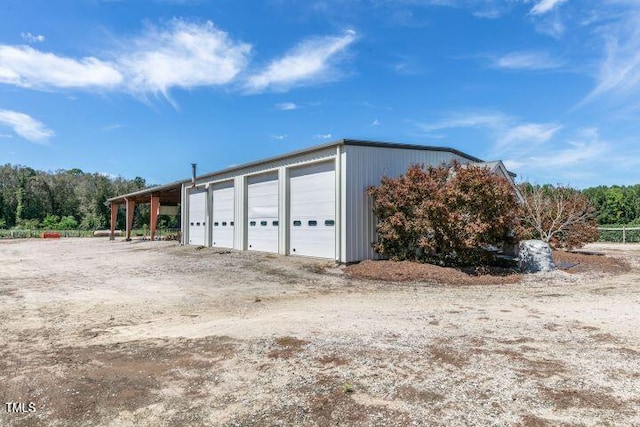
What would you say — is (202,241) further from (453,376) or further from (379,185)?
(453,376)

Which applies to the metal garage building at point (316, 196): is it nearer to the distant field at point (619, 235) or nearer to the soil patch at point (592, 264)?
the soil patch at point (592, 264)

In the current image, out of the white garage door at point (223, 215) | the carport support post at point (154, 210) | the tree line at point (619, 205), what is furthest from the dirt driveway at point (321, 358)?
the tree line at point (619, 205)

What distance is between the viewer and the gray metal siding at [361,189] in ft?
47.4

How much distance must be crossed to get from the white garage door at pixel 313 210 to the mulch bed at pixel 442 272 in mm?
2058

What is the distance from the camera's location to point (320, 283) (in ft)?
37.3

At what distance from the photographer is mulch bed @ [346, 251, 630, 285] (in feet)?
37.2

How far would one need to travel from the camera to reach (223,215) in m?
22.7

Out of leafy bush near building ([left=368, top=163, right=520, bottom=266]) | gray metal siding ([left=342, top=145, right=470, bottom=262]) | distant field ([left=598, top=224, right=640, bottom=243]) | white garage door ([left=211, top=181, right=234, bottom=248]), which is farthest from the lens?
distant field ([left=598, top=224, right=640, bottom=243])

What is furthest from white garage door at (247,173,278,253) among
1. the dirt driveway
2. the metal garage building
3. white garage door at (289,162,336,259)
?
the dirt driveway

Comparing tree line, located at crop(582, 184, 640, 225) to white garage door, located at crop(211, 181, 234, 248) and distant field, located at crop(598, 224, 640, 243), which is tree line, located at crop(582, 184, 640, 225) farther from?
white garage door, located at crop(211, 181, 234, 248)

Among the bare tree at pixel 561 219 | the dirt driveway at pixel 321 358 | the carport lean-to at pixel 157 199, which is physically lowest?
the dirt driveway at pixel 321 358

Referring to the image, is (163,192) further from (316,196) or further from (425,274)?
(425,274)

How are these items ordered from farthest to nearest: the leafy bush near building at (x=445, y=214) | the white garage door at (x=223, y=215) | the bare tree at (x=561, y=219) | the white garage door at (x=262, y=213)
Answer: the white garage door at (x=223, y=215)
the white garage door at (x=262, y=213)
the bare tree at (x=561, y=219)
the leafy bush near building at (x=445, y=214)

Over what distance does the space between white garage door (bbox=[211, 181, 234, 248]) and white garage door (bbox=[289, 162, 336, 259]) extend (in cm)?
593
